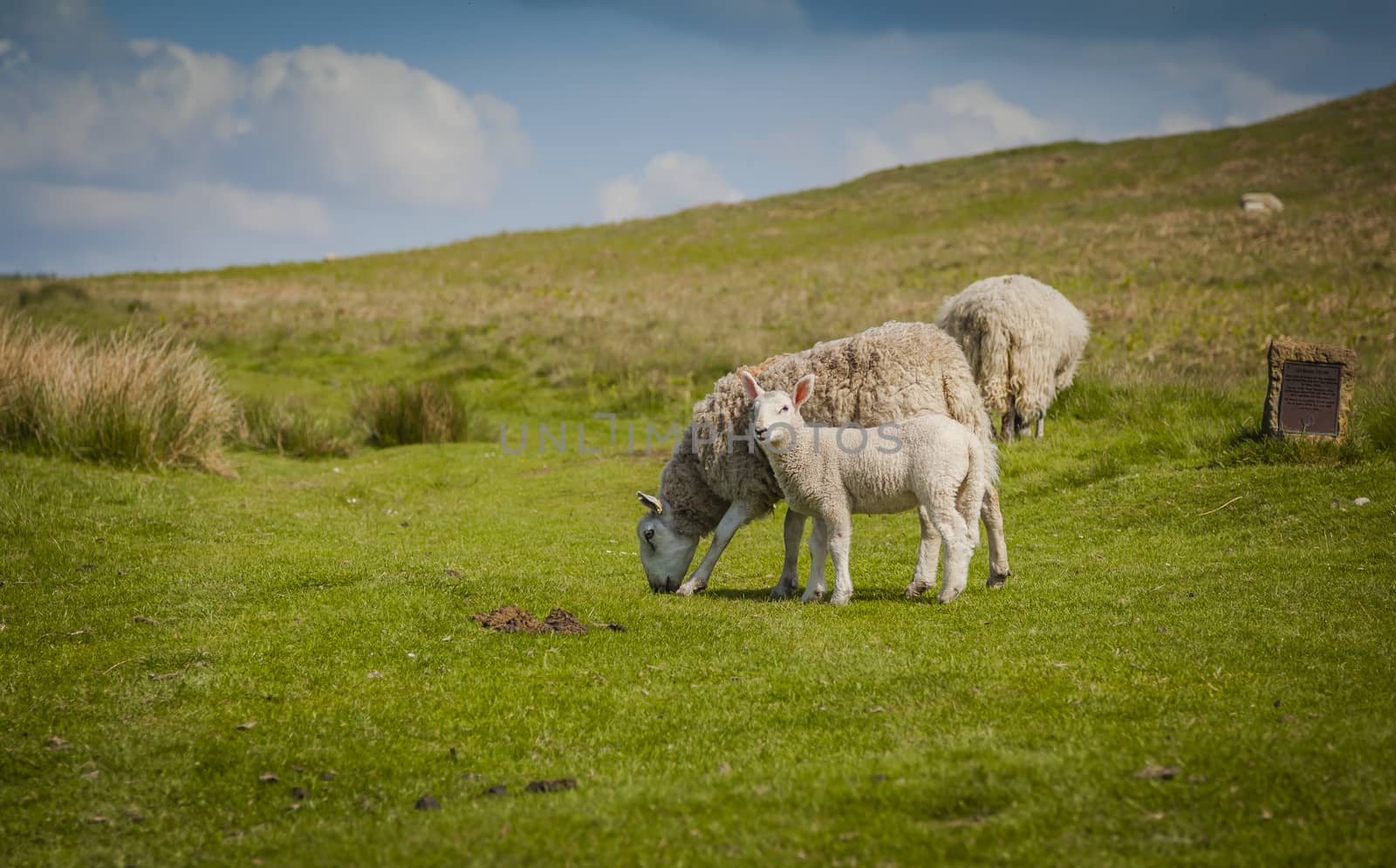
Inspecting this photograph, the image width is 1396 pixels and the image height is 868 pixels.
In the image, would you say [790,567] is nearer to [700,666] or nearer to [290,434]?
[700,666]

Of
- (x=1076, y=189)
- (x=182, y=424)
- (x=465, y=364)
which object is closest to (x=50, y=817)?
(x=182, y=424)

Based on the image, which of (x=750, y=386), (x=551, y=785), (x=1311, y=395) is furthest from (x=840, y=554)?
(x=1311, y=395)

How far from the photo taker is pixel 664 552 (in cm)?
1077

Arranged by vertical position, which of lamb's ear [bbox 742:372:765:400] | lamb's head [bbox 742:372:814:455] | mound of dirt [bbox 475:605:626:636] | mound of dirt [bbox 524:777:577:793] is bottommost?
mound of dirt [bbox 524:777:577:793]

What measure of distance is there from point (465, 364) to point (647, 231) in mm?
42724

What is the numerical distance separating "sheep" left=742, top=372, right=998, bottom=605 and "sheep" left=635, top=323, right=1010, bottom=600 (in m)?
0.44

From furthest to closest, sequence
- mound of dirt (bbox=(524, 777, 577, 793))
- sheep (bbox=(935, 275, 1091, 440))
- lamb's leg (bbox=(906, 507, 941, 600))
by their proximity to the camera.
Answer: sheep (bbox=(935, 275, 1091, 440)) → lamb's leg (bbox=(906, 507, 941, 600)) → mound of dirt (bbox=(524, 777, 577, 793))

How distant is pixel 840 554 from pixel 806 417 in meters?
1.49

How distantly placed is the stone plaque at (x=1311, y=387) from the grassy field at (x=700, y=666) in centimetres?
44

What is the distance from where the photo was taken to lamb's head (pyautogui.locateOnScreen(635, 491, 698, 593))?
1076 cm

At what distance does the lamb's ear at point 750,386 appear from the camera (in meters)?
9.72

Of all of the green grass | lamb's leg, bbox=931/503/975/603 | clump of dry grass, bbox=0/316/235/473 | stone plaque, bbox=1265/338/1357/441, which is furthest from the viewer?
clump of dry grass, bbox=0/316/235/473

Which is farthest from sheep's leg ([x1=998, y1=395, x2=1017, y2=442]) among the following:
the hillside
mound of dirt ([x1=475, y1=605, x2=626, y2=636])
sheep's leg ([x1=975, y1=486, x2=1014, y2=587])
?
mound of dirt ([x1=475, y1=605, x2=626, y2=636])

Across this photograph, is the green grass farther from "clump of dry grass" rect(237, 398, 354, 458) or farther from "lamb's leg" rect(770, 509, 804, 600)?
"clump of dry grass" rect(237, 398, 354, 458)
